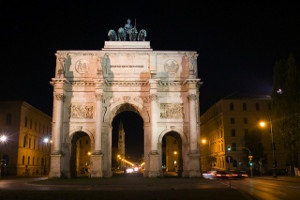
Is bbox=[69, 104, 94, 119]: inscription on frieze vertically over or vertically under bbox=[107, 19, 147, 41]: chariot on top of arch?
under

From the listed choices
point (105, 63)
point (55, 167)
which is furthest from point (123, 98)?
point (55, 167)

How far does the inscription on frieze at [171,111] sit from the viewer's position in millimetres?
37844

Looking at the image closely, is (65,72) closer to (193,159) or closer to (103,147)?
(103,147)

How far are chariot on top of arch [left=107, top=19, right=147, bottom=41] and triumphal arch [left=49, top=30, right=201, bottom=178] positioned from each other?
1.65 metres

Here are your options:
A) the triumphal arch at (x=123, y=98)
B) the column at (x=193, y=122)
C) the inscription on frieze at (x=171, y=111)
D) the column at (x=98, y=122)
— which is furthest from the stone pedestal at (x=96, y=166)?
the column at (x=193, y=122)

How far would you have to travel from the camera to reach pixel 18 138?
4831 centimetres

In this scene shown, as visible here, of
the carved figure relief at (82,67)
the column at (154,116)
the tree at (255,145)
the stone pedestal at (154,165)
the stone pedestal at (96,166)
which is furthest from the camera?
the tree at (255,145)

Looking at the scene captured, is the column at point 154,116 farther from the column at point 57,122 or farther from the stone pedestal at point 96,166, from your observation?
the column at point 57,122

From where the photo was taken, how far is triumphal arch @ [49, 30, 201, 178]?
36.4 meters

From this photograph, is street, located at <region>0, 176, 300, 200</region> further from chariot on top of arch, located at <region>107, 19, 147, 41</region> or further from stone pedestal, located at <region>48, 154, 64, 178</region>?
chariot on top of arch, located at <region>107, 19, 147, 41</region>

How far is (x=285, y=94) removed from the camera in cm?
3744

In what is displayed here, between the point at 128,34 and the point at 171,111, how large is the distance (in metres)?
10.7

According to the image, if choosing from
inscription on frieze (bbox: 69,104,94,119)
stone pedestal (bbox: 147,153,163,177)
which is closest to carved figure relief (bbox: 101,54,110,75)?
inscription on frieze (bbox: 69,104,94,119)

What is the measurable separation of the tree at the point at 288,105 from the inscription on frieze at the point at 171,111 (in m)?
10.1
